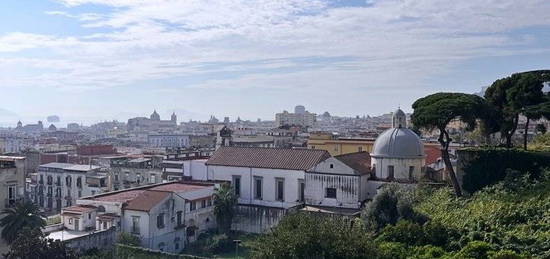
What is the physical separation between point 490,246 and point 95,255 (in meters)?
18.5

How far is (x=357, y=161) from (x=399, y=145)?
3.51 m

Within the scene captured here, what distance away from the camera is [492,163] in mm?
34625

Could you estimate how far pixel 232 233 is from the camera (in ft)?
136

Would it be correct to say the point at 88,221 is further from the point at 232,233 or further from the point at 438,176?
the point at 438,176

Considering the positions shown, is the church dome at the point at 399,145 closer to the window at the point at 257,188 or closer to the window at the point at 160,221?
the window at the point at 257,188

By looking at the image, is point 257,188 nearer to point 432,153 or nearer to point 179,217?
point 179,217

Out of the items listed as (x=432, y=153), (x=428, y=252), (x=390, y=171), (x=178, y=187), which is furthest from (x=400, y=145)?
(x=178, y=187)

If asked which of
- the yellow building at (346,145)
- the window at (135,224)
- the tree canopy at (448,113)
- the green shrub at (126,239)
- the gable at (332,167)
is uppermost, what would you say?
the tree canopy at (448,113)

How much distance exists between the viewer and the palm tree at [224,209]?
41562 mm

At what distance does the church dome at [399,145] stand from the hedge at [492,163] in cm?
483

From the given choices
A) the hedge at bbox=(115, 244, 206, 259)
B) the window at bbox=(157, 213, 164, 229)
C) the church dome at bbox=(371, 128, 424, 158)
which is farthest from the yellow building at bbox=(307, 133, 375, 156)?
the hedge at bbox=(115, 244, 206, 259)

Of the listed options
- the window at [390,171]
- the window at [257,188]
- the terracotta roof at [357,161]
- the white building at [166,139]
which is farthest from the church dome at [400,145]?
the white building at [166,139]

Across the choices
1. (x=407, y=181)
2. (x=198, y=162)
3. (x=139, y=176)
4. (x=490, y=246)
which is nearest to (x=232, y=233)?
(x=198, y=162)

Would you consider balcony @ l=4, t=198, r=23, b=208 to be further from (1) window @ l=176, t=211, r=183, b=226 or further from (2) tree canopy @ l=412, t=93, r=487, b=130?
(2) tree canopy @ l=412, t=93, r=487, b=130
